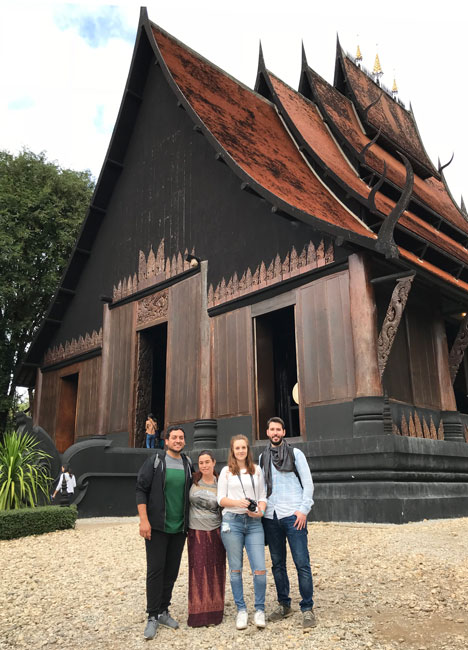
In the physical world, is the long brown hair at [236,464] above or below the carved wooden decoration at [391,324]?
below

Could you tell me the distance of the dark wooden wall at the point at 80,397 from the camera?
1345 cm

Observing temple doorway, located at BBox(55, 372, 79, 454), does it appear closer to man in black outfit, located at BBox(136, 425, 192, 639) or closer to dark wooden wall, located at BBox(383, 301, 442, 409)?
dark wooden wall, located at BBox(383, 301, 442, 409)

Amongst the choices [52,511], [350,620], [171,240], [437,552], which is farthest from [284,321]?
[350,620]

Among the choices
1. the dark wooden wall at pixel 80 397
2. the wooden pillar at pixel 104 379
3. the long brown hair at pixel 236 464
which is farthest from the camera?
the dark wooden wall at pixel 80 397

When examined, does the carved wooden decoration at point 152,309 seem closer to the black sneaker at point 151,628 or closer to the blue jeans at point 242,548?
the blue jeans at point 242,548

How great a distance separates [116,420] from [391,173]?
8.25 m

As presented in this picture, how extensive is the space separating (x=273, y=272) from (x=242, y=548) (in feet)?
21.0

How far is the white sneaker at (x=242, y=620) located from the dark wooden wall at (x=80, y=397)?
9.63 m

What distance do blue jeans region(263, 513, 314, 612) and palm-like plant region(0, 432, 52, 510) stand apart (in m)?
5.69

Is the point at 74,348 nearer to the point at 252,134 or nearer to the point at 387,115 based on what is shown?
the point at 252,134

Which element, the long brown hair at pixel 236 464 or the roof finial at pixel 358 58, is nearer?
the long brown hair at pixel 236 464

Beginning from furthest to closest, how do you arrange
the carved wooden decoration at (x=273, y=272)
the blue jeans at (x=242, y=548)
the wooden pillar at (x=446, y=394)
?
the wooden pillar at (x=446, y=394), the carved wooden decoration at (x=273, y=272), the blue jeans at (x=242, y=548)

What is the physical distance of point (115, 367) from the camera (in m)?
12.7

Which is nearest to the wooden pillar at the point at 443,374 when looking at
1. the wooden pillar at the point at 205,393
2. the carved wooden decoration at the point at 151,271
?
the wooden pillar at the point at 205,393
